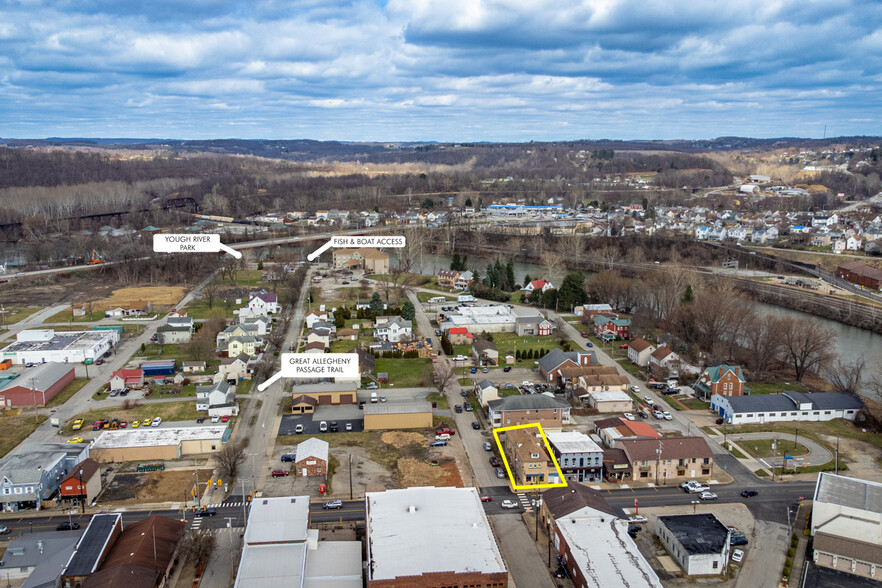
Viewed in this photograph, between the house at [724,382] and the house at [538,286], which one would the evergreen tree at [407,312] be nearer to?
the house at [538,286]

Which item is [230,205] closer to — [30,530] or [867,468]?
[30,530]

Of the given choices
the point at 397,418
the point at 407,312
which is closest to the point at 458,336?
the point at 407,312

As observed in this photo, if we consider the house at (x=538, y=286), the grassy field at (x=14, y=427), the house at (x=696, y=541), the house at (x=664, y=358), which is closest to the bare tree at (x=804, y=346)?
the house at (x=664, y=358)

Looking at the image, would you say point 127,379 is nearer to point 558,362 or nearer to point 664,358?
point 558,362

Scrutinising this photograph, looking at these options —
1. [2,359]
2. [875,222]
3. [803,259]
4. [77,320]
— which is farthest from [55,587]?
[875,222]

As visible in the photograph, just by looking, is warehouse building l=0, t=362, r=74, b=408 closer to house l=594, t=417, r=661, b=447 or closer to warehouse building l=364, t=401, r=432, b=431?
warehouse building l=364, t=401, r=432, b=431
